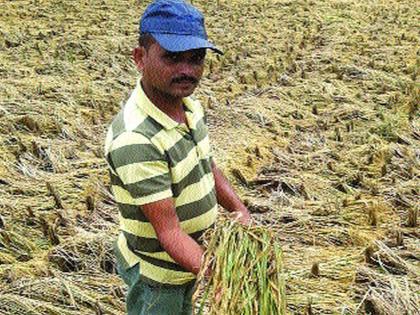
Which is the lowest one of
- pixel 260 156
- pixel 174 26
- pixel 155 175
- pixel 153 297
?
pixel 260 156

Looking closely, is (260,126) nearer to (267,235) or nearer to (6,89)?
(6,89)

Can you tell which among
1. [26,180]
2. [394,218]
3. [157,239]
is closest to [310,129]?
[394,218]

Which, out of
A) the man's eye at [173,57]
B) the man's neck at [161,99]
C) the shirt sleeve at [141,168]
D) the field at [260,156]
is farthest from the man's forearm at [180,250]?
the field at [260,156]

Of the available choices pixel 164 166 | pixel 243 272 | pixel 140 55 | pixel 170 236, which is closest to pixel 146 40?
pixel 140 55

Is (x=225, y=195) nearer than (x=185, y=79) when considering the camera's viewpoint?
No

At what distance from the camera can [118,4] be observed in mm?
12008

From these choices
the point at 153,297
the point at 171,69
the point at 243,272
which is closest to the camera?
the point at 243,272

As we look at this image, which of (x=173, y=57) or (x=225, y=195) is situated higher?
(x=173, y=57)

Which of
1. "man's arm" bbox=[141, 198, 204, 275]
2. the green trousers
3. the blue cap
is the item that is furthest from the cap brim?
the green trousers

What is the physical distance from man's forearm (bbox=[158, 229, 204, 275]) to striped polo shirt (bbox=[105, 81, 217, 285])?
11cm

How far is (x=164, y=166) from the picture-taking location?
69.9 inches

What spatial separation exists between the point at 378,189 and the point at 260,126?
161cm

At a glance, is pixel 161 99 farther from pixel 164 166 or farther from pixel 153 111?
pixel 164 166

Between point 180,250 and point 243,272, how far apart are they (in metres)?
0.18
